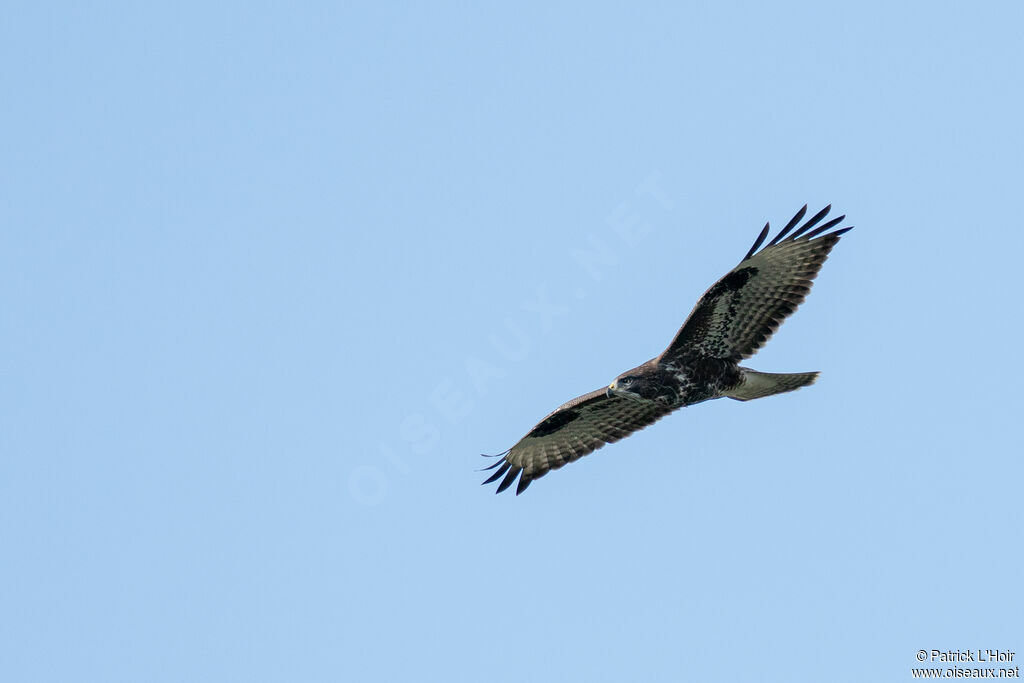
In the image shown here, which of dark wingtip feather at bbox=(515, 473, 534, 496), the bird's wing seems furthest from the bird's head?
dark wingtip feather at bbox=(515, 473, 534, 496)

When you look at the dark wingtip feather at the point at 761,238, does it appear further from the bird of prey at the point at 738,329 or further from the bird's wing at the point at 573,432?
the bird's wing at the point at 573,432

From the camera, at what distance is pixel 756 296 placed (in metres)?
13.6

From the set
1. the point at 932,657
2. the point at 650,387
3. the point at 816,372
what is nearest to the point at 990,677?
the point at 932,657

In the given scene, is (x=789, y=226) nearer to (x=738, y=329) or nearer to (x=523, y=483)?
(x=738, y=329)

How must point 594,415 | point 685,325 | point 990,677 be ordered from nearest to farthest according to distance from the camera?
point 990,677, point 685,325, point 594,415

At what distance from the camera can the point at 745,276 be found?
13.4 metres

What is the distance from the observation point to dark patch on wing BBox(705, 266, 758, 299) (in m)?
13.3

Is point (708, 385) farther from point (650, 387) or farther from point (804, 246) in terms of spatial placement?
point (804, 246)

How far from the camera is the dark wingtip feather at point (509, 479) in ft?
52.5

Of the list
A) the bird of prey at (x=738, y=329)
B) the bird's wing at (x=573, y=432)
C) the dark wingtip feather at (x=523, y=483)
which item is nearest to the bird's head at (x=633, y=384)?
the bird of prey at (x=738, y=329)

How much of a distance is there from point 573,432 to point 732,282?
3.47 m

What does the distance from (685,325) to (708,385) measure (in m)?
0.84

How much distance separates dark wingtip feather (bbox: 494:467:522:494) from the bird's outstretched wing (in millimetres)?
3288

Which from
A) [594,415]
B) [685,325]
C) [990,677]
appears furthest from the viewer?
[594,415]
